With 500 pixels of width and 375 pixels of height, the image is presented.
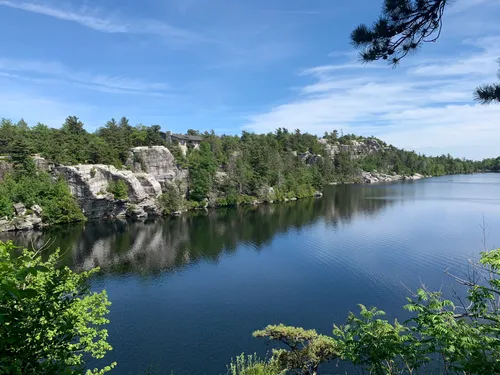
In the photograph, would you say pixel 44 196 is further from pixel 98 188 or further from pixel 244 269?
pixel 244 269

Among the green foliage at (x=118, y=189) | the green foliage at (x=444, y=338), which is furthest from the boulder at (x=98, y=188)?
the green foliage at (x=444, y=338)

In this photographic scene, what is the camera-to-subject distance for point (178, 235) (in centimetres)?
3928

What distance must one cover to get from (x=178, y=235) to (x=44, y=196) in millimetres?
20381

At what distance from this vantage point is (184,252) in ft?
106

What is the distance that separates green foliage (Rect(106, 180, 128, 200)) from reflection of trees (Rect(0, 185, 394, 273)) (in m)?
4.27

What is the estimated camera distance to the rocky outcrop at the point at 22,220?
3872 cm

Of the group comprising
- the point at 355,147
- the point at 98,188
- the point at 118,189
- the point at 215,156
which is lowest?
the point at 118,189

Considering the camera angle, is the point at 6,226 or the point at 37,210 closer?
the point at 6,226

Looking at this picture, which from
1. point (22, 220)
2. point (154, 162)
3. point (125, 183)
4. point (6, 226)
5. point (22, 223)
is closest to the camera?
point (6, 226)

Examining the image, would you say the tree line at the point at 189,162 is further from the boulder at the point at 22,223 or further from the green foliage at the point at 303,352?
the green foliage at the point at 303,352

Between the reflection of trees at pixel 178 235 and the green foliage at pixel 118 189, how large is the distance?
427 cm

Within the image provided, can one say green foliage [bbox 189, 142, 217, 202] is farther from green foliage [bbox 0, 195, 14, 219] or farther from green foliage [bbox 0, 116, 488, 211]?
green foliage [bbox 0, 195, 14, 219]

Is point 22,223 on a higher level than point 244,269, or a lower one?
higher

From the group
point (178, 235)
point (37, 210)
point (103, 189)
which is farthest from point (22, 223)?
point (178, 235)
